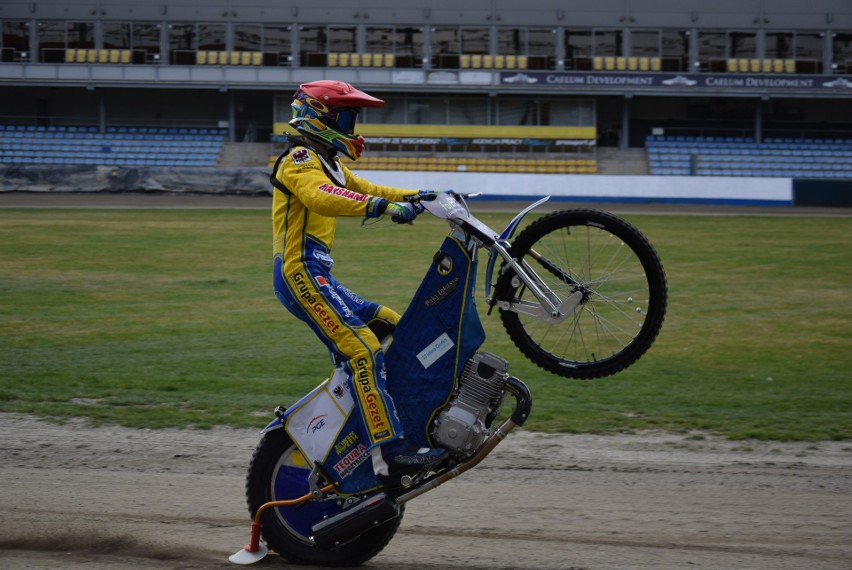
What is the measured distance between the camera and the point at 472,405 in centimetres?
518

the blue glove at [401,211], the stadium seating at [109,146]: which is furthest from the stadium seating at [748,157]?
the blue glove at [401,211]

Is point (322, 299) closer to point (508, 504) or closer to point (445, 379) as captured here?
point (445, 379)

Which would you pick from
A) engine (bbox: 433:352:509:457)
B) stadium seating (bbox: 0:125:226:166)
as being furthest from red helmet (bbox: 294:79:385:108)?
stadium seating (bbox: 0:125:226:166)

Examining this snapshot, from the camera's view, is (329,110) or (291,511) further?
(291,511)

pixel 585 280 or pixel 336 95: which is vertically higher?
pixel 336 95

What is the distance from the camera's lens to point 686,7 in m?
48.3

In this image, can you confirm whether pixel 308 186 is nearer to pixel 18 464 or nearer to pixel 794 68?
pixel 18 464

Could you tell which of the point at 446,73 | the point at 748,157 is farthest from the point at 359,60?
the point at 748,157

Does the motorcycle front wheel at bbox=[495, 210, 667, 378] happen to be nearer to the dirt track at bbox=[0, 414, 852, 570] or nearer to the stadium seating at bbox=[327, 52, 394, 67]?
the dirt track at bbox=[0, 414, 852, 570]

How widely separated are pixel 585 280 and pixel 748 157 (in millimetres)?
40668

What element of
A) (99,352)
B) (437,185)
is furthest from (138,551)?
(437,185)

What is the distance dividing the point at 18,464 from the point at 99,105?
45.0 meters

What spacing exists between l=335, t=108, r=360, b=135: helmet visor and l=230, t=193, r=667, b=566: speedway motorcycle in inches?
26.3

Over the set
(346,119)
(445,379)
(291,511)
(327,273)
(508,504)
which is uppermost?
(346,119)
